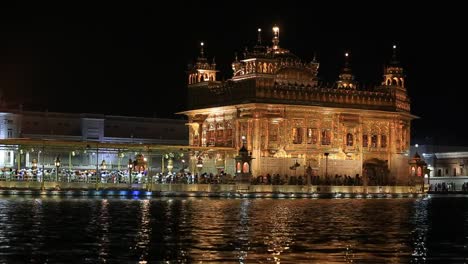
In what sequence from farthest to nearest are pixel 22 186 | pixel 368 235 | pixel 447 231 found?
pixel 22 186
pixel 447 231
pixel 368 235

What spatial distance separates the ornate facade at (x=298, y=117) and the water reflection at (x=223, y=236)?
34021mm

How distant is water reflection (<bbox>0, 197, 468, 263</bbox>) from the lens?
92.5ft

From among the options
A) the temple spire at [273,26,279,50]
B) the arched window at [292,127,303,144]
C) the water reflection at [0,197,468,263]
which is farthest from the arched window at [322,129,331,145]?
the water reflection at [0,197,468,263]

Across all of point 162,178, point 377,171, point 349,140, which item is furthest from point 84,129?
point 377,171

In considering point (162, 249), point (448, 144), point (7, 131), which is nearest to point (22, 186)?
point (7, 131)

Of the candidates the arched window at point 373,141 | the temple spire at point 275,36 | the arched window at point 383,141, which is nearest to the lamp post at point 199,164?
the temple spire at point 275,36

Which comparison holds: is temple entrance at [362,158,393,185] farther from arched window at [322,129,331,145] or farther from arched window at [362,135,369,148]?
arched window at [322,129,331,145]

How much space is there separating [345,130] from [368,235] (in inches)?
2134

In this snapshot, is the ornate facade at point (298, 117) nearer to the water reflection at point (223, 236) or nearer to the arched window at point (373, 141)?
the arched window at point (373, 141)

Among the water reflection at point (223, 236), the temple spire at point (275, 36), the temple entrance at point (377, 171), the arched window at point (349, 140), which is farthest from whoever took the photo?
the temple spire at point (275, 36)

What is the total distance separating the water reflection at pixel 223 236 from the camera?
2820 centimetres

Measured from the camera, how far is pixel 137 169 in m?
83.1

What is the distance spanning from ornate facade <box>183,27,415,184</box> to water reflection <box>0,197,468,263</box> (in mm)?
34021

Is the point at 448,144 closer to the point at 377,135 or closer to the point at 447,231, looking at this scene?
the point at 377,135
